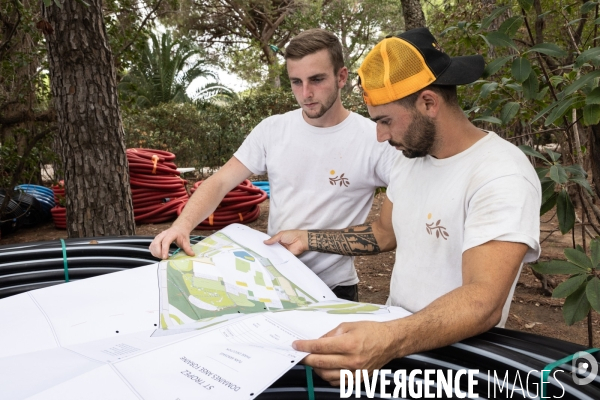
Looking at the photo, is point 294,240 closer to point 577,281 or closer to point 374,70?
point 374,70

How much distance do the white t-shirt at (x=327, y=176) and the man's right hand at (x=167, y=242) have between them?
544mm

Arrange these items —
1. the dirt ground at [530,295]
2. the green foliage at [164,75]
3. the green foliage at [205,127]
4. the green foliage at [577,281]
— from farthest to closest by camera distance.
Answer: the green foliage at [164,75], the green foliage at [205,127], the dirt ground at [530,295], the green foliage at [577,281]

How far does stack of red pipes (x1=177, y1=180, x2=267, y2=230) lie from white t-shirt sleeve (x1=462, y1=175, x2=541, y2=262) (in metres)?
5.71

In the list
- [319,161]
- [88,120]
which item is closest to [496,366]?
[319,161]

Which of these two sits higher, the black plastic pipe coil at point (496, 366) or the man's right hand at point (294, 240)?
the man's right hand at point (294, 240)

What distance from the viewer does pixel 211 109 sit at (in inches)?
485

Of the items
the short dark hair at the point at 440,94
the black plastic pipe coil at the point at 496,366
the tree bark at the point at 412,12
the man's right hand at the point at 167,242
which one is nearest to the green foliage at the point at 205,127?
the tree bark at the point at 412,12

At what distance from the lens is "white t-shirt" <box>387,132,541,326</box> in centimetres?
141

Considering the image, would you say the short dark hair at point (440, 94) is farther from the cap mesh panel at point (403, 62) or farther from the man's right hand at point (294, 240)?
the man's right hand at point (294, 240)

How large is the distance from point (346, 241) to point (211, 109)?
1063cm

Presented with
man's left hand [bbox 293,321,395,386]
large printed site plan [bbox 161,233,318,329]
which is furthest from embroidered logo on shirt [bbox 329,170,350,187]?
man's left hand [bbox 293,321,395,386]

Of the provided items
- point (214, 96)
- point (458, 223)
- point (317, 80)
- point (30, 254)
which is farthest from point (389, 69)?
point (214, 96)

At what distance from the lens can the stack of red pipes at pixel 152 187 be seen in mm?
7164

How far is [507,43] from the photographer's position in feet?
6.91
